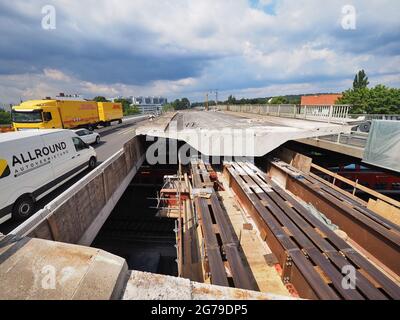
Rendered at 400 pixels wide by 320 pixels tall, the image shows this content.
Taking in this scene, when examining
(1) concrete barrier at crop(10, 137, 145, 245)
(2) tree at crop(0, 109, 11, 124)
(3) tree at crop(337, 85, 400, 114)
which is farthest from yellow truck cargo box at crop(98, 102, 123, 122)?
(3) tree at crop(337, 85, 400, 114)

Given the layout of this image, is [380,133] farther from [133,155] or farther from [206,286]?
[133,155]

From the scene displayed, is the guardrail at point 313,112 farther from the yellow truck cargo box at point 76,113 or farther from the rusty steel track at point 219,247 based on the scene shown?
the yellow truck cargo box at point 76,113

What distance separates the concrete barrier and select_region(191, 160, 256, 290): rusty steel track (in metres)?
3.82

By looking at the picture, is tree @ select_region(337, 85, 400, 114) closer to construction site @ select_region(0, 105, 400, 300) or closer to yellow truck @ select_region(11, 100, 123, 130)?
construction site @ select_region(0, 105, 400, 300)

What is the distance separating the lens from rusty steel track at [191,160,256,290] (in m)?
3.70

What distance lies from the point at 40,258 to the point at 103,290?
127 cm

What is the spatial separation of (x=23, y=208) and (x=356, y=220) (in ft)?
31.6

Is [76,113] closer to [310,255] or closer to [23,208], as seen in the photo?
[23,208]

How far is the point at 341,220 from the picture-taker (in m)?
5.68

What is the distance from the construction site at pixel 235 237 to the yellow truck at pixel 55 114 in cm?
874

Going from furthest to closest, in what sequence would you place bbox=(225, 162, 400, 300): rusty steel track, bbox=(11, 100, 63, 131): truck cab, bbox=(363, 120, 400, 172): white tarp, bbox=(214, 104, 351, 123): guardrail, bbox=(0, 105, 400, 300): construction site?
bbox=(11, 100, 63, 131): truck cab → bbox=(214, 104, 351, 123): guardrail → bbox=(363, 120, 400, 172): white tarp → bbox=(225, 162, 400, 300): rusty steel track → bbox=(0, 105, 400, 300): construction site

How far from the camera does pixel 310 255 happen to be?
4152mm

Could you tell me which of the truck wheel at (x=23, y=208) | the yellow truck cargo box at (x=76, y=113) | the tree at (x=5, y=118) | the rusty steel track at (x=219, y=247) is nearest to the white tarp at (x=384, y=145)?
the rusty steel track at (x=219, y=247)

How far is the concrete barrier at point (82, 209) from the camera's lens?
4642 millimetres
